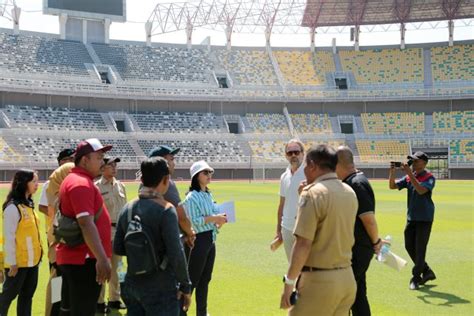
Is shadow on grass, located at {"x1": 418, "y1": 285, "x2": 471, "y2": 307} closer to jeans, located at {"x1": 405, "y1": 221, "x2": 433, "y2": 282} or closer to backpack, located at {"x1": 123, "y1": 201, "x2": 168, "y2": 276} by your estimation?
jeans, located at {"x1": 405, "y1": 221, "x2": 433, "y2": 282}

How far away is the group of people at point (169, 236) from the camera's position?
4660 millimetres

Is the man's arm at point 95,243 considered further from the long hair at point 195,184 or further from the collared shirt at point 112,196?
the collared shirt at point 112,196

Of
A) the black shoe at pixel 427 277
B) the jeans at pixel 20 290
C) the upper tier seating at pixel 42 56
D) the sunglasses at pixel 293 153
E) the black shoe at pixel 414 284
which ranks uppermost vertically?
the upper tier seating at pixel 42 56

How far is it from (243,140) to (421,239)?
172 feet

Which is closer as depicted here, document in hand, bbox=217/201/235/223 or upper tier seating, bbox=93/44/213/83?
document in hand, bbox=217/201/235/223

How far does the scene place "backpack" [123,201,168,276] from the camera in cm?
458

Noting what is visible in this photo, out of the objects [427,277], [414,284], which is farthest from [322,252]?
[427,277]

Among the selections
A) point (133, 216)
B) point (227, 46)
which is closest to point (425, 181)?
point (133, 216)

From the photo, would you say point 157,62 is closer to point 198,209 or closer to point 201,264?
point 198,209

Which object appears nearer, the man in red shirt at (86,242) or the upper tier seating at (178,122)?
the man in red shirt at (86,242)

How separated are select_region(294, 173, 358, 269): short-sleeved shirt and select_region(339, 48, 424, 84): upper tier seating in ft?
213

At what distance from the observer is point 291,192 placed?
6844mm

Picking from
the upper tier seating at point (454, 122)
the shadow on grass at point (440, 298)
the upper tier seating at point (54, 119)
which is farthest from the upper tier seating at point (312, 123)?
the shadow on grass at point (440, 298)

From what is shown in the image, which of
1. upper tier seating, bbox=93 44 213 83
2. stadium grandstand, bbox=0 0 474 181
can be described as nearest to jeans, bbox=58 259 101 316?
stadium grandstand, bbox=0 0 474 181
